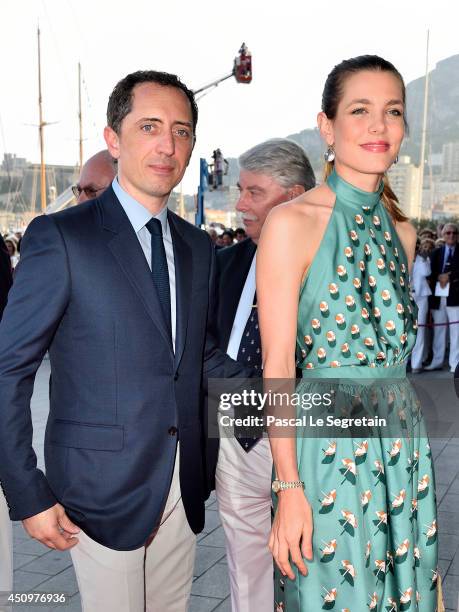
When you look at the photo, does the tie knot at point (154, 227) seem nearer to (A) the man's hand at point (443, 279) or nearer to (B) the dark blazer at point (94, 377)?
(B) the dark blazer at point (94, 377)

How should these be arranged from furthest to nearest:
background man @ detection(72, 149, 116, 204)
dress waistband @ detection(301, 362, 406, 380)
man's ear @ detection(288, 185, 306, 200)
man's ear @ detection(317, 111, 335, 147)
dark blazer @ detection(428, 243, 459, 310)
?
dark blazer @ detection(428, 243, 459, 310), background man @ detection(72, 149, 116, 204), man's ear @ detection(288, 185, 306, 200), man's ear @ detection(317, 111, 335, 147), dress waistband @ detection(301, 362, 406, 380)

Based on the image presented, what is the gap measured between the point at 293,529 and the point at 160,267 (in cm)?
85

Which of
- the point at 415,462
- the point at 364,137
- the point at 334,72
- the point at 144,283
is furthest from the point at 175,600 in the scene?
the point at 334,72

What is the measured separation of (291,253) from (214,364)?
0.69m

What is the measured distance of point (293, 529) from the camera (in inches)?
73.5

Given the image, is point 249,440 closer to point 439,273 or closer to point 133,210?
point 133,210

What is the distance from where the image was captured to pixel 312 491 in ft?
6.37

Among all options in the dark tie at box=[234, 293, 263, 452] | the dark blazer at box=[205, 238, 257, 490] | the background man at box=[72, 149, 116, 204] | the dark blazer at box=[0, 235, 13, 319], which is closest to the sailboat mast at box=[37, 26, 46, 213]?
the background man at box=[72, 149, 116, 204]

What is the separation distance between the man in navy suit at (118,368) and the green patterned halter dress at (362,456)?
40cm

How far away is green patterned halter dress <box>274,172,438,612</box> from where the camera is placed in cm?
192

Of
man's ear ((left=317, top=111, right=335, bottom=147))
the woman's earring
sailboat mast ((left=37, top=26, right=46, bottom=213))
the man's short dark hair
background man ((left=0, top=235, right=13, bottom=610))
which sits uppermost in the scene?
sailboat mast ((left=37, top=26, right=46, bottom=213))

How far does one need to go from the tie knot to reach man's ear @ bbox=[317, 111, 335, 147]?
22.4 inches

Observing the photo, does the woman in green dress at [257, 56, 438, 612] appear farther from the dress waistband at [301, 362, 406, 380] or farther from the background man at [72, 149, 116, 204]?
the background man at [72, 149, 116, 204]

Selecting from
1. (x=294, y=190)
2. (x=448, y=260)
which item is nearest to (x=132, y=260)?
(x=294, y=190)
